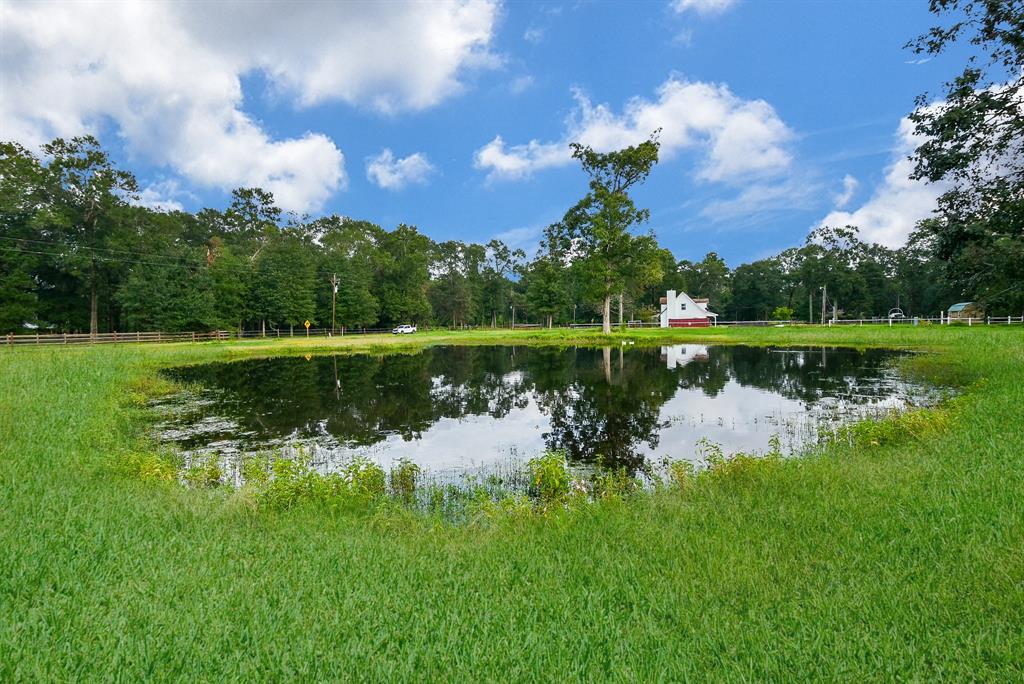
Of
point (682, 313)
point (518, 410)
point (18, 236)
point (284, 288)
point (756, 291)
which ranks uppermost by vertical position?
point (18, 236)

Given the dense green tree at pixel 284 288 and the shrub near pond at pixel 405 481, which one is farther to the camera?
the dense green tree at pixel 284 288

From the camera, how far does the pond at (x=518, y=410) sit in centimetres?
996

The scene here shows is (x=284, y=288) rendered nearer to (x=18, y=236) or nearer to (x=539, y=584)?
(x=18, y=236)

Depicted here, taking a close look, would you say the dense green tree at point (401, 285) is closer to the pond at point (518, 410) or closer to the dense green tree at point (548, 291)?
the dense green tree at point (548, 291)

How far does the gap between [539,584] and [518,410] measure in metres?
10.9

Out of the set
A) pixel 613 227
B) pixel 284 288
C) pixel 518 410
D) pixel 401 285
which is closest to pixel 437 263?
pixel 401 285

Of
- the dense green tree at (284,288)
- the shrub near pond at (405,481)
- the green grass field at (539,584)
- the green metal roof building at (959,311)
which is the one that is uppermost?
the dense green tree at (284,288)

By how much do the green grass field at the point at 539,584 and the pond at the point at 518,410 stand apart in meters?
3.14

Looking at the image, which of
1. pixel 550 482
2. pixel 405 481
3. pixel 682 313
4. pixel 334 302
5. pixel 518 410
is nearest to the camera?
pixel 550 482

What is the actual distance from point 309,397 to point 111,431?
7134mm

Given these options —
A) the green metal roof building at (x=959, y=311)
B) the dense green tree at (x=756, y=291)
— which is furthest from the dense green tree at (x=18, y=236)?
the green metal roof building at (x=959, y=311)

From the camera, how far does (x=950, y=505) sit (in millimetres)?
4879

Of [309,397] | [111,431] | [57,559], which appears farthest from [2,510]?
[309,397]

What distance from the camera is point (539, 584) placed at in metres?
3.84
